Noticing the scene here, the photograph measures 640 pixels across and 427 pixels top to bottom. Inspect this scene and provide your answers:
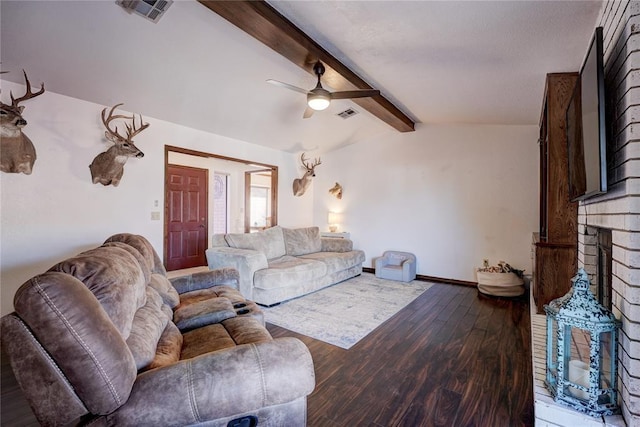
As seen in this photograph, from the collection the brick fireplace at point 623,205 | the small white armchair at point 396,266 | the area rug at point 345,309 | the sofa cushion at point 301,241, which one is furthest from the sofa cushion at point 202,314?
the small white armchair at point 396,266

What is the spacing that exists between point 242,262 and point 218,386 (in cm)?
282

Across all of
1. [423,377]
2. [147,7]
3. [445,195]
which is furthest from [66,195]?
[445,195]

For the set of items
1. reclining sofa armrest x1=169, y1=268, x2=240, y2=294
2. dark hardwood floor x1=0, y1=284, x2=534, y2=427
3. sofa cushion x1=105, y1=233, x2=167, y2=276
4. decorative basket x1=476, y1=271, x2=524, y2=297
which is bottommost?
dark hardwood floor x1=0, y1=284, x2=534, y2=427

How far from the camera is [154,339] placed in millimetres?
1545

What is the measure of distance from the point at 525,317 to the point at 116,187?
514cm

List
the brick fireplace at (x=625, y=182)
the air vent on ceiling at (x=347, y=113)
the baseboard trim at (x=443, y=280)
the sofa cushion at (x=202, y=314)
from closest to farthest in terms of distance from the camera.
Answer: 1. the brick fireplace at (x=625, y=182)
2. the sofa cushion at (x=202, y=314)
3. the air vent on ceiling at (x=347, y=113)
4. the baseboard trim at (x=443, y=280)

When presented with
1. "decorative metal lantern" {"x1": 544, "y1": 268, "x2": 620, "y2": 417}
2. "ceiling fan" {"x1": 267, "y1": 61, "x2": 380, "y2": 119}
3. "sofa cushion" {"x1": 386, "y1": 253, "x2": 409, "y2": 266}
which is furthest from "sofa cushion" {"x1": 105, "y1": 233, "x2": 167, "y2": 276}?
"sofa cushion" {"x1": 386, "y1": 253, "x2": 409, "y2": 266}

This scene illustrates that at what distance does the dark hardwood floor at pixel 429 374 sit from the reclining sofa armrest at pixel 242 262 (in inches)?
33.6

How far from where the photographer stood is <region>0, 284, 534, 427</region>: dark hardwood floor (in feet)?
6.09

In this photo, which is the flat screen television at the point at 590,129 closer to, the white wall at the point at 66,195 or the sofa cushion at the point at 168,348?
the sofa cushion at the point at 168,348

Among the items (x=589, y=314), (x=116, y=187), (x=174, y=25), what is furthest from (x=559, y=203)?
(x=116, y=187)

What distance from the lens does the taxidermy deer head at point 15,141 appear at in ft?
8.36

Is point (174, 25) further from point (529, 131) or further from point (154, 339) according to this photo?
point (529, 131)

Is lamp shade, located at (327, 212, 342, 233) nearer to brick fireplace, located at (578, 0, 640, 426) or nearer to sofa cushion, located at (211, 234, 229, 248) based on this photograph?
sofa cushion, located at (211, 234, 229, 248)
